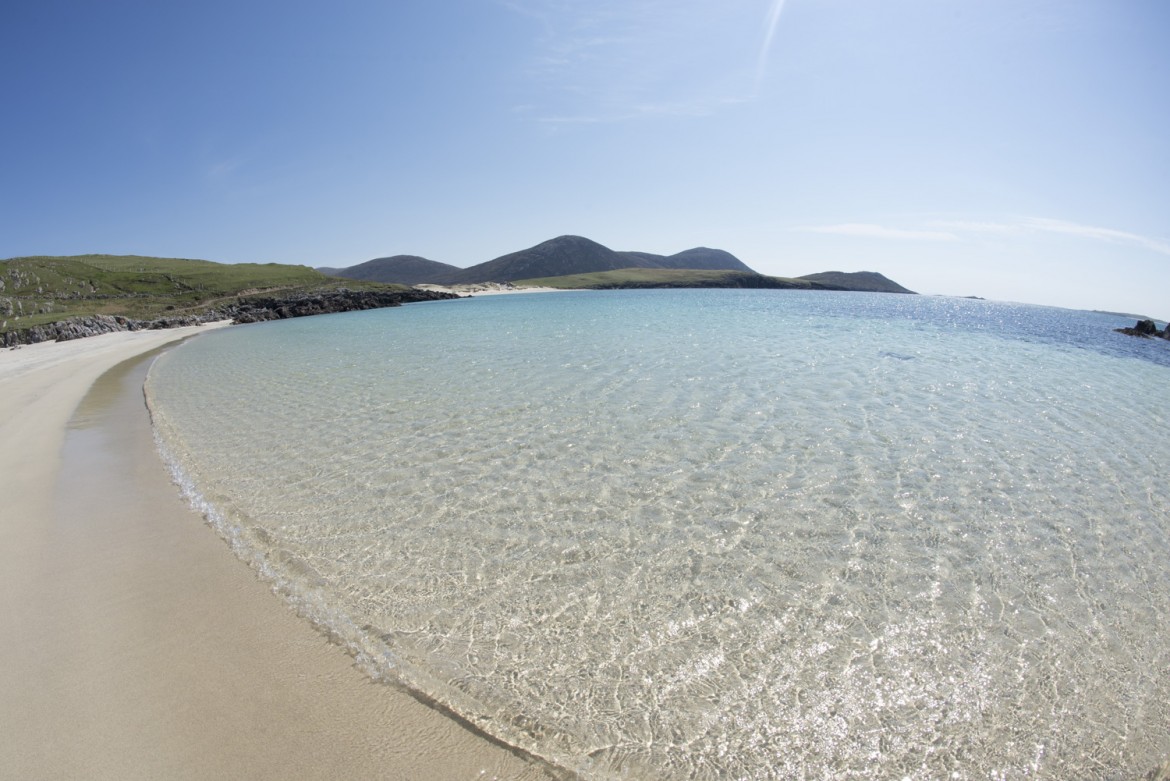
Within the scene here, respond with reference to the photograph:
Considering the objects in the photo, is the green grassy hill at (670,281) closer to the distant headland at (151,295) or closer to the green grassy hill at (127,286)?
the distant headland at (151,295)

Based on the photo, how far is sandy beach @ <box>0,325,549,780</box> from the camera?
3.51 metres

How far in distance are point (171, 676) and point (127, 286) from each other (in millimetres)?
95206

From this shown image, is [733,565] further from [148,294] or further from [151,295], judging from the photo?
[148,294]

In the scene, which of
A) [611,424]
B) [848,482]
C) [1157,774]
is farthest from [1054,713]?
[611,424]

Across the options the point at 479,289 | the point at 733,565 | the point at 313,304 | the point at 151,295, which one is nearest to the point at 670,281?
the point at 479,289

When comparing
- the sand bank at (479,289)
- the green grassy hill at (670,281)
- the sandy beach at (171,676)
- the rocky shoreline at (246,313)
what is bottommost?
the sandy beach at (171,676)

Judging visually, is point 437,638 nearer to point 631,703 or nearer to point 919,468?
point 631,703

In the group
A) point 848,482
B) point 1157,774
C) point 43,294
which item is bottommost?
point 1157,774

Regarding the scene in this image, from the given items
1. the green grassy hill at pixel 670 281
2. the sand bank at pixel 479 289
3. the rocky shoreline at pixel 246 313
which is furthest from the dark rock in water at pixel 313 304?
the green grassy hill at pixel 670 281

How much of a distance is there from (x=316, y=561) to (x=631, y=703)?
4420 millimetres

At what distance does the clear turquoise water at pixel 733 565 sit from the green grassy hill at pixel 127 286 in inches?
1879

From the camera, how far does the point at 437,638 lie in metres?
4.88

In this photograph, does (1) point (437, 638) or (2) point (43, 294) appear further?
(2) point (43, 294)

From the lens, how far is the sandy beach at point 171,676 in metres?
3.51
